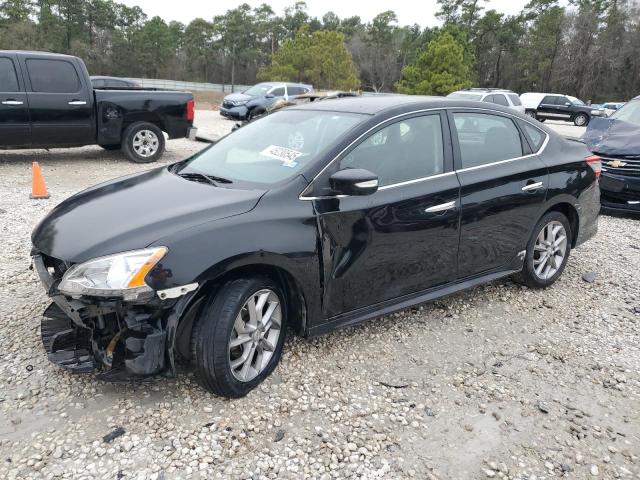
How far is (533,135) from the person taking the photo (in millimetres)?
4387

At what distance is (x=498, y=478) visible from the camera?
7.97 ft

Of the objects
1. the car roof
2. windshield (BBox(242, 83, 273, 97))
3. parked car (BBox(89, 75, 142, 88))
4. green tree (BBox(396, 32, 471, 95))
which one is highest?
green tree (BBox(396, 32, 471, 95))

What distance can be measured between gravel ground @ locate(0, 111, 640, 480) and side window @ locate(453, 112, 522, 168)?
1219 mm

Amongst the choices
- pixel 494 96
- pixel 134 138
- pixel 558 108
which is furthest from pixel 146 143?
pixel 558 108

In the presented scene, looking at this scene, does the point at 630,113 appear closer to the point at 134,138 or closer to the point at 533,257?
the point at 533,257

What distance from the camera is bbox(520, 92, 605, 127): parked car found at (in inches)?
1165

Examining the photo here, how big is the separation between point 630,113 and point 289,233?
7870mm

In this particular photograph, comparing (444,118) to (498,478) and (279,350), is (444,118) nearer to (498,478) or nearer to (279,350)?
(279,350)

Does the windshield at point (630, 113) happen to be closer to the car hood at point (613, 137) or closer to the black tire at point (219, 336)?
the car hood at point (613, 137)

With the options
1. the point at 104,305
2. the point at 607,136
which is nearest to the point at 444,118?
the point at 104,305

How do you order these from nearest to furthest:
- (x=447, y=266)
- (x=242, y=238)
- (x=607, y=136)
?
(x=242, y=238), (x=447, y=266), (x=607, y=136)

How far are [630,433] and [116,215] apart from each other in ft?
10.1

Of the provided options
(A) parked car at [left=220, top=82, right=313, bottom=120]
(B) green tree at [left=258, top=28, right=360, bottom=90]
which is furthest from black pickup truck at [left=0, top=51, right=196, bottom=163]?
(B) green tree at [left=258, top=28, right=360, bottom=90]

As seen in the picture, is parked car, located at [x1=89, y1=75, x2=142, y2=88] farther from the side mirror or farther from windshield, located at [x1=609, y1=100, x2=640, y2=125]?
the side mirror
